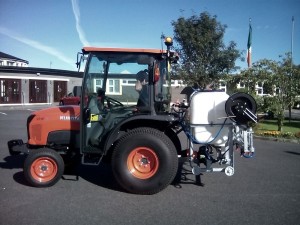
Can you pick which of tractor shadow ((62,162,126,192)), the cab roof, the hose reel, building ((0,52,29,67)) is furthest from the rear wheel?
building ((0,52,29,67))

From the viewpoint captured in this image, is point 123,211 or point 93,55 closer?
point 123,211

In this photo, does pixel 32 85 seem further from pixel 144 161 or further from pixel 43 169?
pixel 144 161

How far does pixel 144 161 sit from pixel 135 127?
2.04 feet

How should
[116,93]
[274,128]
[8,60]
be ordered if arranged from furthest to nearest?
[8,60]
[274,128]
[116,93]

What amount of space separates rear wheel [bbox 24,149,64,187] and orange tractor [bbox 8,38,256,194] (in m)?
0.02

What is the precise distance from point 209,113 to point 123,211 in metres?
2.09

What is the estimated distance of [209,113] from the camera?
5000 millimetres

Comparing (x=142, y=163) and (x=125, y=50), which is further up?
(x=125, y=50)

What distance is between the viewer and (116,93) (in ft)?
17.4

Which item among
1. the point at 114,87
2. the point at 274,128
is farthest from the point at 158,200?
the point at 274,128

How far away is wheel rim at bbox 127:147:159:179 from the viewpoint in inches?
196

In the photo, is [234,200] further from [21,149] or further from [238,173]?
[21,149]

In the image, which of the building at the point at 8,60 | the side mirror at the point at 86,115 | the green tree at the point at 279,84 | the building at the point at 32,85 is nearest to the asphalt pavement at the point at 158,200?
the side mirror at the point at 86,115

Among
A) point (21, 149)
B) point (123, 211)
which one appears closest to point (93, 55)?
point (21, 149)
